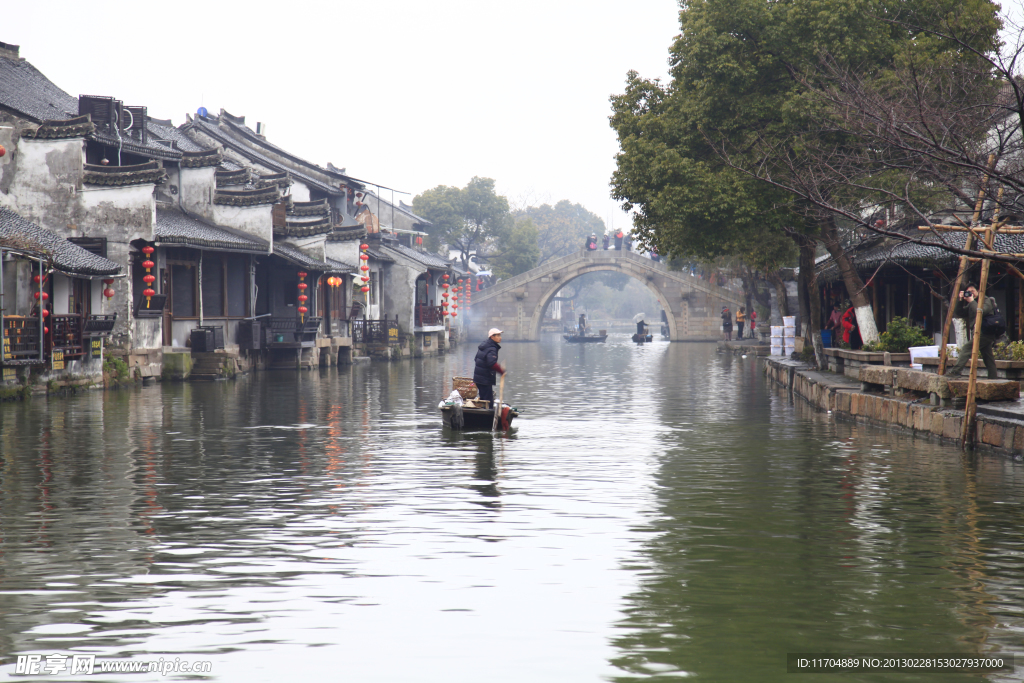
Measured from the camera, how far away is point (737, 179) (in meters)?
25.8

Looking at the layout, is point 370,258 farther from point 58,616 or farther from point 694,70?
point 58,616

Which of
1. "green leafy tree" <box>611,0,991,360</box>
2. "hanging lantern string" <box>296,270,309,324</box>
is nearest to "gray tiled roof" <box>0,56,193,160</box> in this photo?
"hanging lantern string" <box>296,270,309,324</box>

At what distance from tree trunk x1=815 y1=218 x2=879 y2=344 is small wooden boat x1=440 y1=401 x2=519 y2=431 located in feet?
38.4

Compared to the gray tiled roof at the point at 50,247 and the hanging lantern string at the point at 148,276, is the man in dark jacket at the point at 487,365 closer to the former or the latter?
the gray tiled roof at the point at 50,247

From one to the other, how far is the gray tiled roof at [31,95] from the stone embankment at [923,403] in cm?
2139

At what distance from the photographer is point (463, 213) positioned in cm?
8100

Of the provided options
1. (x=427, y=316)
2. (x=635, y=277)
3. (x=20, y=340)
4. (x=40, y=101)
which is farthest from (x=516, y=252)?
(x=20, y=340)

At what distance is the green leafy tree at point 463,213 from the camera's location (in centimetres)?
7988

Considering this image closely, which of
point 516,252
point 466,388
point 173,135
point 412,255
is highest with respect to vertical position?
point 173,135

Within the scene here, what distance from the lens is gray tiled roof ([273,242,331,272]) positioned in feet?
118

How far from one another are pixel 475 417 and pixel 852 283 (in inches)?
482

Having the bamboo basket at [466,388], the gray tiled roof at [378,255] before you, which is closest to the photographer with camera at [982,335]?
the bamboo basket at [466,388]

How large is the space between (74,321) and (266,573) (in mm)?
A: 19988

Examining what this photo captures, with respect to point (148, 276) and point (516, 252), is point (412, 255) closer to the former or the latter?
point (148, 276)
